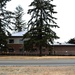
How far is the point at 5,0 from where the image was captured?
3041 inches

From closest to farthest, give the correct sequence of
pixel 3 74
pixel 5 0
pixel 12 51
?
pixel 3 74
pixel 5 0
pixel 12 51

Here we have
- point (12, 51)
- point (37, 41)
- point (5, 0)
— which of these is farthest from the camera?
point (12, 51)

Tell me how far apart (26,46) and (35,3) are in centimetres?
1136

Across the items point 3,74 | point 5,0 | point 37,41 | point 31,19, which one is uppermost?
point 5,0

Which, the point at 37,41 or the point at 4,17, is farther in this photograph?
the point at 4,17

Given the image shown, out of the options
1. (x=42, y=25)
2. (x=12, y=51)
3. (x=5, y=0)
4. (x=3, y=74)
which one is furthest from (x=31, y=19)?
(x=3, y=74)

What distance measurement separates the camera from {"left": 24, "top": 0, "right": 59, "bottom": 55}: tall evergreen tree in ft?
231

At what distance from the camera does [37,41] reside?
228 ft

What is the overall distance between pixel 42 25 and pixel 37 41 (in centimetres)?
481

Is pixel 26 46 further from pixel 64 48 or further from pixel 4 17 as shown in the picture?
pixel 64 48

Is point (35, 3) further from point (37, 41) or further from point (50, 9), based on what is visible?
point (37, 41)

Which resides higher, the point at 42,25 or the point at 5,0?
the point at 5,0

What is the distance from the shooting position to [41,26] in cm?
7156

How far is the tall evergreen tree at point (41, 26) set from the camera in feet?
231
